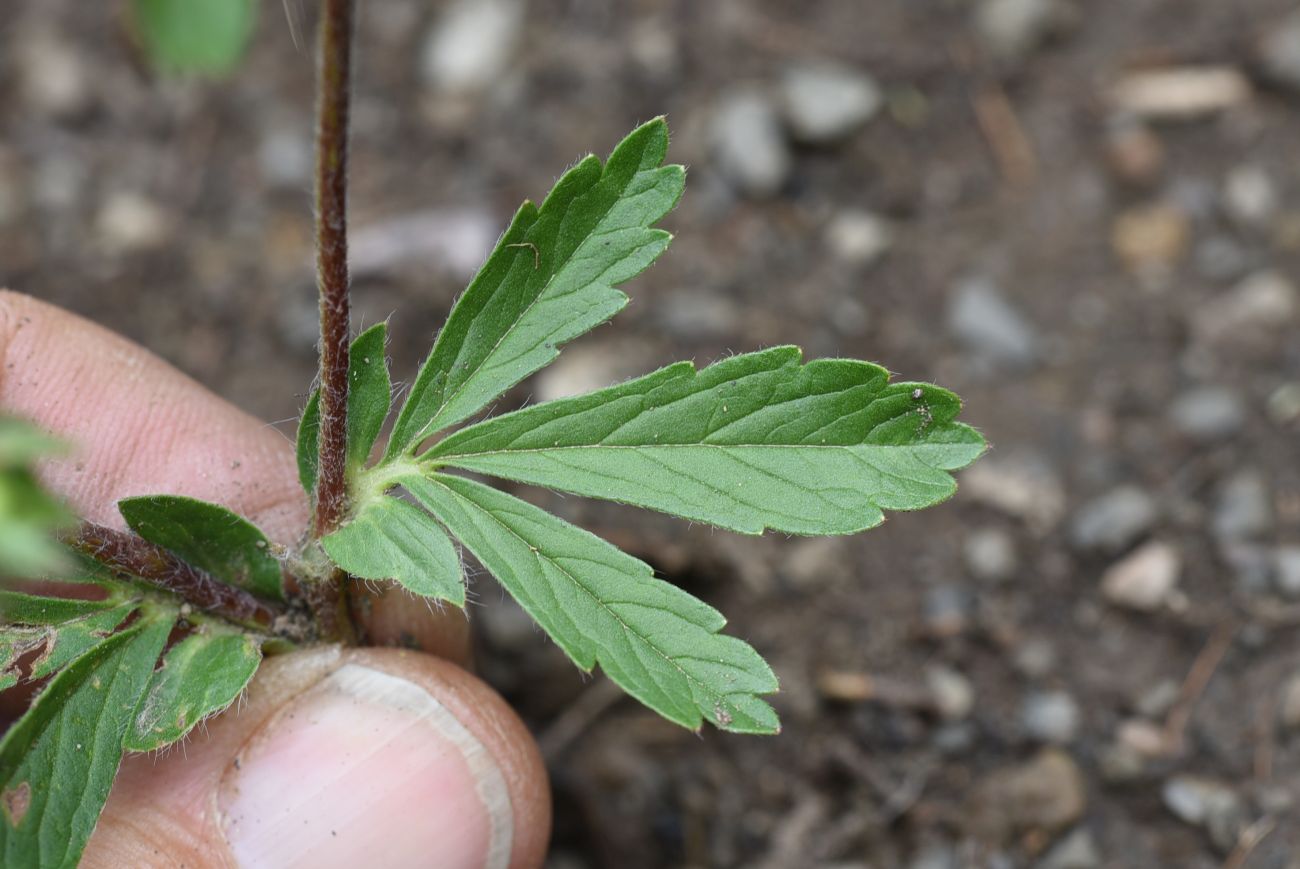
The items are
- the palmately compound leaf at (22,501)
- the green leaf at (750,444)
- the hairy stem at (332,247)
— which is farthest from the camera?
the green leaf at (750,444)

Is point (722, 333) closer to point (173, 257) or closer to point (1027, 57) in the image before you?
point (1027, 57)

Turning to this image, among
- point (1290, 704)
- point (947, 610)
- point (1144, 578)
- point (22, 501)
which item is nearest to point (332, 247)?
point (22, 501)

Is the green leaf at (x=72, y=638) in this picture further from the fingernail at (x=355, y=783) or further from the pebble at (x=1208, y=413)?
the pebble at (x=1208, y=413)

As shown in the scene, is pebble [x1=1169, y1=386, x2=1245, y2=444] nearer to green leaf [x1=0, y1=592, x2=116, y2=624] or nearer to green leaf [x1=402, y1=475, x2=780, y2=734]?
green leaf [x1=402, y1=475, x2=780, y2=734]

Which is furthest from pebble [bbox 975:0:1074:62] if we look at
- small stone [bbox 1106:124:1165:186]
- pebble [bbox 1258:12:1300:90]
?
pebble [bbox 1258:12:1300:90]

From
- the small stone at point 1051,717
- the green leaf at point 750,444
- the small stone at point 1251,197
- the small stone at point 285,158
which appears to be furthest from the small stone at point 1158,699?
the small stone at point 285,158

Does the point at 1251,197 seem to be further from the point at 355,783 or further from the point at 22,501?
the point at 22,501

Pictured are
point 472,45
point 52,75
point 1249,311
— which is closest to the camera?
point 1249,311
